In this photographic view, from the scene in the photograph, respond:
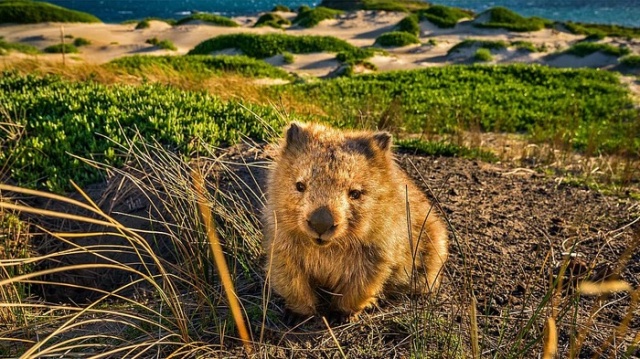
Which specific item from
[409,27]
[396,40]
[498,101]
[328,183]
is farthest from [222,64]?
[409,27]

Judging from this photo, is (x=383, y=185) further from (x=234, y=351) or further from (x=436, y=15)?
(x=436, y=15)

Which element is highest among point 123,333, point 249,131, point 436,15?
point 436,15

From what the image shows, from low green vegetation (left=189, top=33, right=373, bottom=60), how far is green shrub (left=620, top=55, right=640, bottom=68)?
32.1ft

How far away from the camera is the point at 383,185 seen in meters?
3.28

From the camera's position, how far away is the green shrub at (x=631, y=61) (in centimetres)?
1914

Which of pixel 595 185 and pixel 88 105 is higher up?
pixel 88 105

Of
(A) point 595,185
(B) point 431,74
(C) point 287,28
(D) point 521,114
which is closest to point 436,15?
(C) point 287,28

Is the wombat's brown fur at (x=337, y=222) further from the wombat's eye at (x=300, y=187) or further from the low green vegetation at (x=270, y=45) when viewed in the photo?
the low green vegetation at (x=270, y=45)

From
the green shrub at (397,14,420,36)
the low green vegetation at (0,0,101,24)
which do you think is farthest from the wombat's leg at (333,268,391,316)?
the low green vegetation at (0,0,101,24)

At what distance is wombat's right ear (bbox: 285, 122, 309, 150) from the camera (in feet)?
10.9

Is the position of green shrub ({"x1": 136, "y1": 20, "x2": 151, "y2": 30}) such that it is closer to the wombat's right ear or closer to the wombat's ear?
the wombat's right ear

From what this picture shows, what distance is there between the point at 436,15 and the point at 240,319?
33.8 m

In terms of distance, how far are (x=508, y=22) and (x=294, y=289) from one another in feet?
104

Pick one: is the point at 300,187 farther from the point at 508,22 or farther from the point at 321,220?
the point at 508,22
